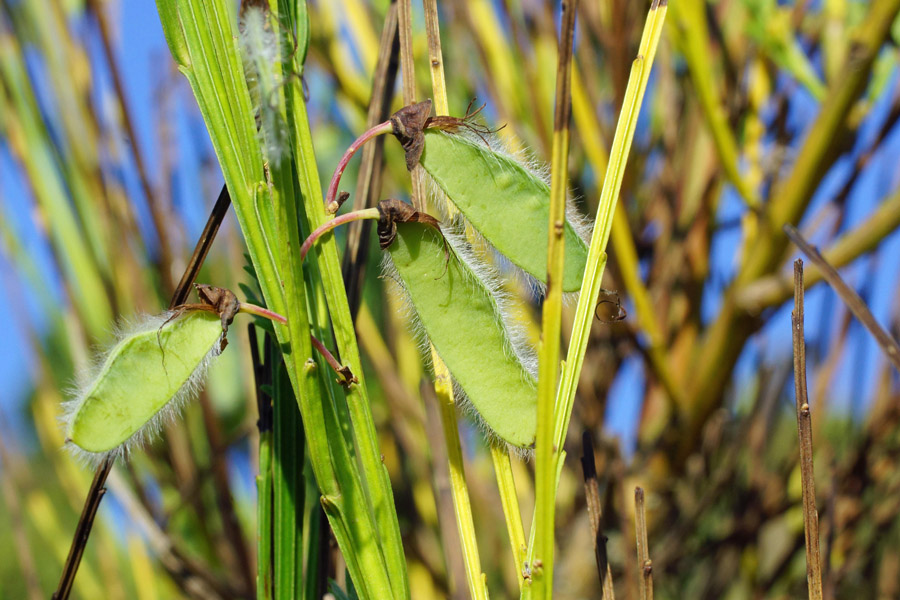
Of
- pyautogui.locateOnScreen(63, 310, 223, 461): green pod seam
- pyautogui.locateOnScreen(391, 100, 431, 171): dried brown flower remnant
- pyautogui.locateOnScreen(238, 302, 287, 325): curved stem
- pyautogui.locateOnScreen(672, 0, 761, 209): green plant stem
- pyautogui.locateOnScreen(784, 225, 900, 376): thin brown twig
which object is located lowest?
pyautogui.locateOnScreen(63, 310, 223, 461): green pod seam

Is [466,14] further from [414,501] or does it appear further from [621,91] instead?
[414,501]

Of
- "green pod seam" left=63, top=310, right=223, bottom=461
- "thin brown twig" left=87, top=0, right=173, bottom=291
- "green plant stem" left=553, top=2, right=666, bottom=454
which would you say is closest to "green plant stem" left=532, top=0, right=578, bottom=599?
"green plant stem" left=553, top=2, right=666, bottom=454

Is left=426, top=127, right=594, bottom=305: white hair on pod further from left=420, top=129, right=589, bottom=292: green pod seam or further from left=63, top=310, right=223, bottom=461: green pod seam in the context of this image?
left=63, top=310, right=223, bottom=461: green pod seam

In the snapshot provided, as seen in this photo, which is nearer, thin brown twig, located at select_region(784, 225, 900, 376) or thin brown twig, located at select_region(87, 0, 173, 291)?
thin brown twig, located at select_region(784, 225, 900, 376)

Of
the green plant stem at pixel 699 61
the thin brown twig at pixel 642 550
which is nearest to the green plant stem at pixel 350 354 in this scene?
the thin brown twig at pixel 642 550

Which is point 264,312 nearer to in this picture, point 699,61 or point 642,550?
point 642,550

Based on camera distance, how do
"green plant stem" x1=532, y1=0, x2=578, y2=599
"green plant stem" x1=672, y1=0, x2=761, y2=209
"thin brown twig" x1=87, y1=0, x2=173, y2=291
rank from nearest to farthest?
"green plant stem" x1=532, y1=0, x2=578, y2=599 < "thin brown twig" x1=87, y1=0, x2=173, y2=291 < "green plant stem" x1=672, y1=0, x2=761, y2=209

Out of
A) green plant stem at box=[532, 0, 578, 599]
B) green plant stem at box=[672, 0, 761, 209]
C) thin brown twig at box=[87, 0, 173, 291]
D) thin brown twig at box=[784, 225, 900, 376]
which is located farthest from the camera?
green plant stem at box=[672, 0, 761, 209]

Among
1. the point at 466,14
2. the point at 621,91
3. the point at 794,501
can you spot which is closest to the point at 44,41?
the point at 466,14
